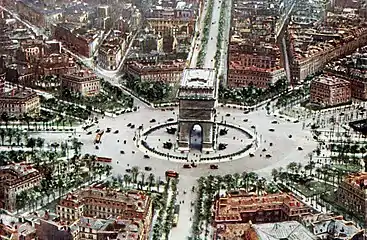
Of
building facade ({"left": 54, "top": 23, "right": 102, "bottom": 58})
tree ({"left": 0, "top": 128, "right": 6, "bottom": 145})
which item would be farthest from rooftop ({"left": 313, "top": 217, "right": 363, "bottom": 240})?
building facade ({"left": 54, "top": 23, "right": 102, "bottom": 58})

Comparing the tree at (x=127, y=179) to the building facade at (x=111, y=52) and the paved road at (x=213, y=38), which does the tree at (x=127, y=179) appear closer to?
the paved road at (x=213, y=38)

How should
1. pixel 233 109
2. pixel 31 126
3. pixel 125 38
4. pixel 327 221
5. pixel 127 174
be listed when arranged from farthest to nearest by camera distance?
pixel 125 38, pixel 233 109, pixel 31 126, pixel 127 174, pixel 327 221

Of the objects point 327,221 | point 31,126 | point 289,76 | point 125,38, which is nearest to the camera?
point 327,221

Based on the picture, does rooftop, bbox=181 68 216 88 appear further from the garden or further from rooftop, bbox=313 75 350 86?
rooftop, bbox=313 75 350 86

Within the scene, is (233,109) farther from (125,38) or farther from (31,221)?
(31,221)

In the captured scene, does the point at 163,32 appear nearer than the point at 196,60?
No

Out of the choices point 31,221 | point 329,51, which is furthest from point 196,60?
point 31,221

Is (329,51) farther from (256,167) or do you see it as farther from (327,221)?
(327,221)
